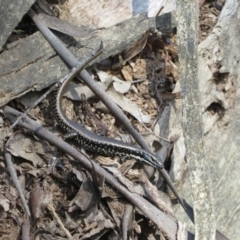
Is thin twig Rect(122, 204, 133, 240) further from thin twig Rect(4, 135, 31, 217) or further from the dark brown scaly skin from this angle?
thin twig Rect(4, 135, 31, 217)

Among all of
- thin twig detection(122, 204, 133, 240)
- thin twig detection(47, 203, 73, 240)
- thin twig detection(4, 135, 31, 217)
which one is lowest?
thin twig detection(122, 204, 133, 240)

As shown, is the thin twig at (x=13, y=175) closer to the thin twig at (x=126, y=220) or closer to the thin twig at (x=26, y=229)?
the thin twig at (x=26, y=229)

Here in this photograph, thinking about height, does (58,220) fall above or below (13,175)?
below

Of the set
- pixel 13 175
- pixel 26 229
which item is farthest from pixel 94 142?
pixel 26 229

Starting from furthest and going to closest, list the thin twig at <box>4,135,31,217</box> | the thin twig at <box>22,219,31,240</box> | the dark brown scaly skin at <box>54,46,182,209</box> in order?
the dark brown scaly skin at <box>54,46,182,209</box>
the thin twig at <box>4,135,31,217</box>
the thin twig at <box>22,219,31,240</box>

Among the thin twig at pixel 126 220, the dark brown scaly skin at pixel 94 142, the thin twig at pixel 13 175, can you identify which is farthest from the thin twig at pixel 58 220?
the dark brown scaly skin at pixel 94 142

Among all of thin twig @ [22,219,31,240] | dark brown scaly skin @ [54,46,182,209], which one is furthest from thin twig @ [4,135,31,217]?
dark brown scaly skin @ [54,46,182,209]

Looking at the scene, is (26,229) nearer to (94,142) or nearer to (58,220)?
(58,220)

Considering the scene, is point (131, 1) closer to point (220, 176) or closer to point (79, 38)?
point (79, 38)
